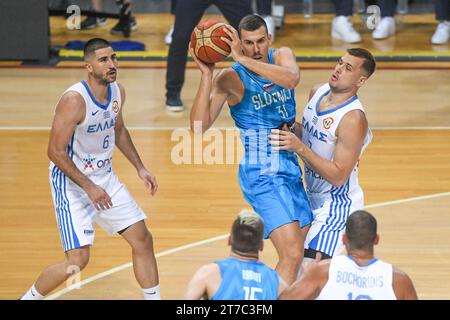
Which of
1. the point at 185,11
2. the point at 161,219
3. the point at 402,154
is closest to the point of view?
the point at 161,219

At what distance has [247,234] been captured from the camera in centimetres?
477

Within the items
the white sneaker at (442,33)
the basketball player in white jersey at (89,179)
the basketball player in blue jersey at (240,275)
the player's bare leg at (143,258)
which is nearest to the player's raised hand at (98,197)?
the basketball player in white jersey at (89,179)

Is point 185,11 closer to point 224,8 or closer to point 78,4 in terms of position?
point 224,8

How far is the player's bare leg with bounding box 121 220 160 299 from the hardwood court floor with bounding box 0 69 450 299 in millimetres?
418

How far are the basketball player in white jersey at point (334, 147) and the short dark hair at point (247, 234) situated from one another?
123 centimetres

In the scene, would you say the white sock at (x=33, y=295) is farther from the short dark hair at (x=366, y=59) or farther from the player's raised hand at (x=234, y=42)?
the short dark hair at (x=366, y=59)

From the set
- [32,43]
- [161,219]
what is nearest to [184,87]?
[32,43]

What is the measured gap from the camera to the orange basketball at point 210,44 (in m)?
6.28

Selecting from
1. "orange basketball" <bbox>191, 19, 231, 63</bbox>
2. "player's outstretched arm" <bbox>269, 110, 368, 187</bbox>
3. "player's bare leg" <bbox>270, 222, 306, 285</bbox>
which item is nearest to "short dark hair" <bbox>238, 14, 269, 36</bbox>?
"orange basketball" <bbox>191, 19, 231, 63</bbox>

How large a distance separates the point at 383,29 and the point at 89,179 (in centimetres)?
816

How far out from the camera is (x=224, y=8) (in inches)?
412

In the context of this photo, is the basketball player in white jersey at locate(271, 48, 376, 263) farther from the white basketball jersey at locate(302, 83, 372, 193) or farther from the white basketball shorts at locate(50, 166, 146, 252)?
the white basketball shorts at locate(50, 166, 146, 252)

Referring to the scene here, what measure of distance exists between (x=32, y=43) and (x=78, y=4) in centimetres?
268

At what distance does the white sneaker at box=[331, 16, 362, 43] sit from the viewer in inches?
528
